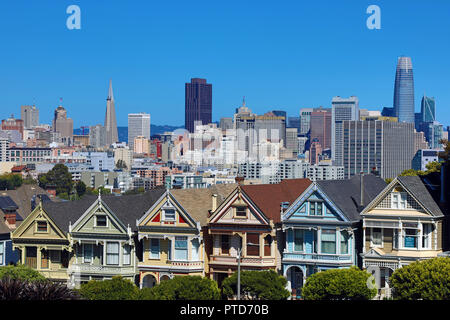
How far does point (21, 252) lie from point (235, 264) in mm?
11860

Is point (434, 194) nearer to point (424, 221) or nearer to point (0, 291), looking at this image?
point (424, 221)

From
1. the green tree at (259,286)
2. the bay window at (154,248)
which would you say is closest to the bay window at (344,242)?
the green tree at (259,286)

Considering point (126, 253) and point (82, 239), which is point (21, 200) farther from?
point (126, 253)

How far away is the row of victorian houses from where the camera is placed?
5000cm

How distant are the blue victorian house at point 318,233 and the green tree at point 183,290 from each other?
215 inches

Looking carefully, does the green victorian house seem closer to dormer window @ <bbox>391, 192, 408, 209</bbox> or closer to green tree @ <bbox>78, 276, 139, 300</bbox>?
green tree @ <bbox>78, 276, 139, 300</bbox>

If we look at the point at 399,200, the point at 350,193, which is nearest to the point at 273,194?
the point at 350,193

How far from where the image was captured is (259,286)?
4809cm

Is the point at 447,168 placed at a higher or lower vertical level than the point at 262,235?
higher

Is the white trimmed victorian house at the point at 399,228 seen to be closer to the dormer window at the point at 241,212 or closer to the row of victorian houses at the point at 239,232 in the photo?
the row of victorian houses at the point at 239,232

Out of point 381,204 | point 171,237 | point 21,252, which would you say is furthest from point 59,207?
point 381,204

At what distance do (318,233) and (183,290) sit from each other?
25.7 feet
